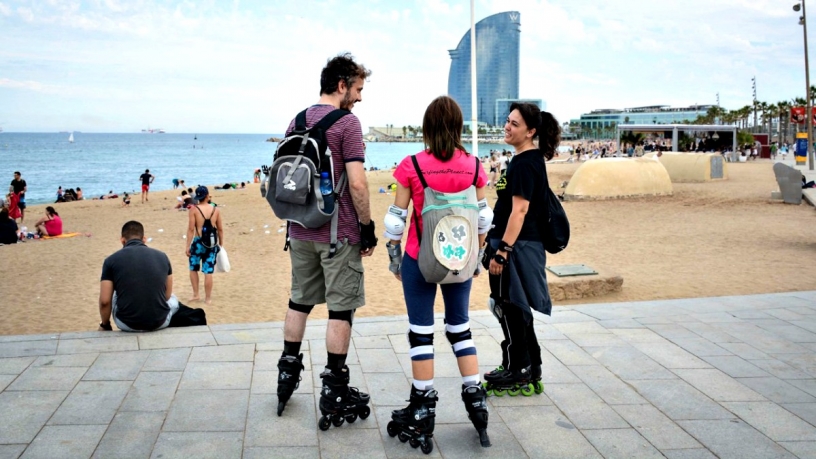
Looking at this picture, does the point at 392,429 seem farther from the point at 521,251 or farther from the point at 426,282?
the point at 521,251

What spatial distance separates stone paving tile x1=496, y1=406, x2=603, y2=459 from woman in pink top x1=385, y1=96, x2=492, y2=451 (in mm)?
261

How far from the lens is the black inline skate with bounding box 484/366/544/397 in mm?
4246

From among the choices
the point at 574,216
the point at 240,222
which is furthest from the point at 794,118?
the point at 240,222

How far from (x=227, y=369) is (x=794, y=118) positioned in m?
36.6

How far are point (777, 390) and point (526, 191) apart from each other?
212cm

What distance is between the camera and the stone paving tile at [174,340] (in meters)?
5.03

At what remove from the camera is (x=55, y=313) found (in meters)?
8.97

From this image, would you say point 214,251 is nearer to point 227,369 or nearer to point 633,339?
point 227,369

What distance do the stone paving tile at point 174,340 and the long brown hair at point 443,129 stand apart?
2.57 m

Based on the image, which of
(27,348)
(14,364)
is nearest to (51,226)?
(27,348)

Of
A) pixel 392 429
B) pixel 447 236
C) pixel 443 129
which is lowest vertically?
pixel 392 429

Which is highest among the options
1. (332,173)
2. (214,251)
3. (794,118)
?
(794,118)

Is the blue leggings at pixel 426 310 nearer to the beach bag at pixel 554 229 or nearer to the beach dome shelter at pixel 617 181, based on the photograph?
the beach bag at pixel 554 229

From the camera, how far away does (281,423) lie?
375 cm
